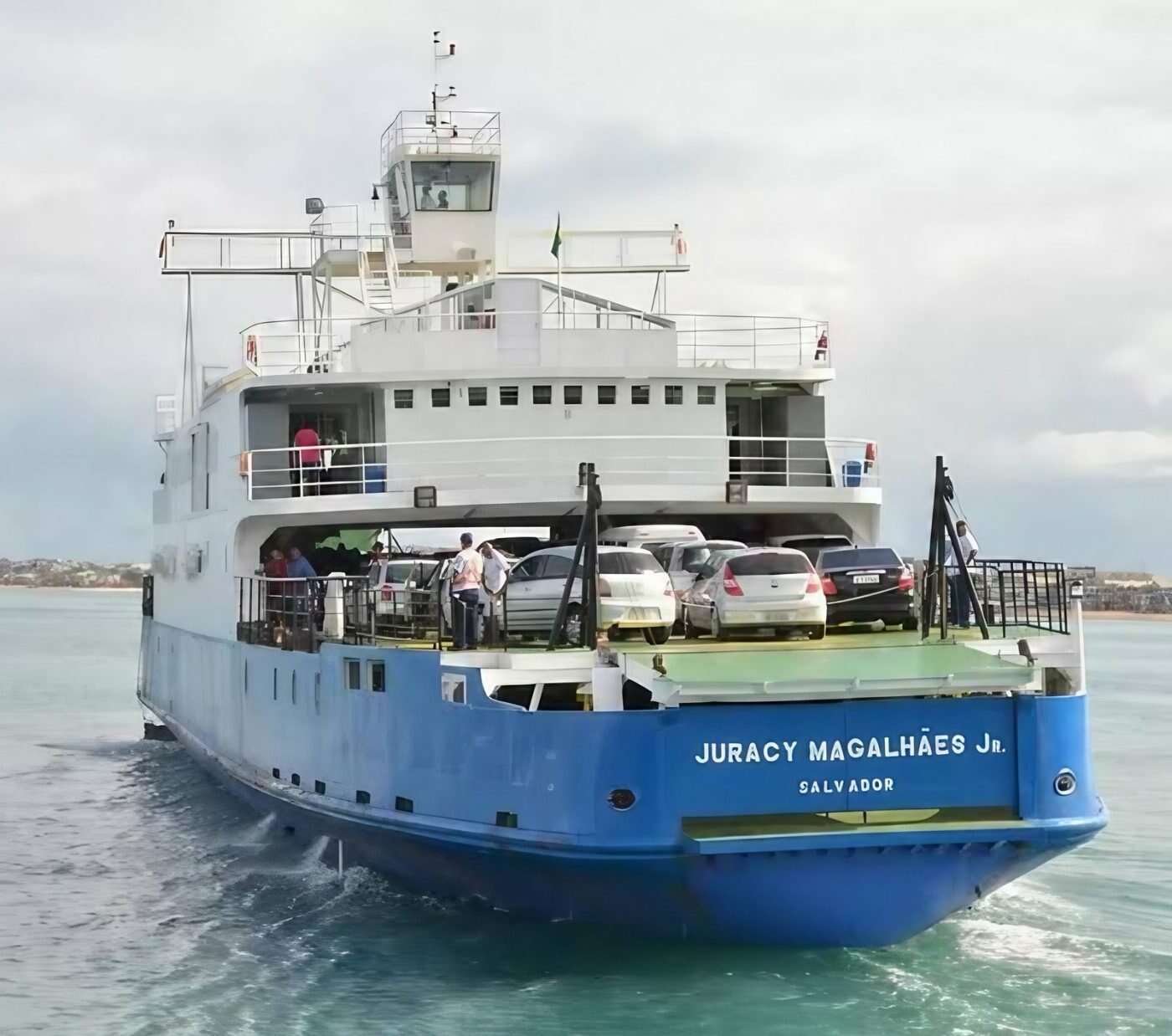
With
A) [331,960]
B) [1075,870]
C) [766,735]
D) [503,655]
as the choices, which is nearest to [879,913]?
[766,735]

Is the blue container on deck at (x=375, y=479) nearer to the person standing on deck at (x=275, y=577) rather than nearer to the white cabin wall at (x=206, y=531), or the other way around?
the person standing on deck at (x=275, y=577)

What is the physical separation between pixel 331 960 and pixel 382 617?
5842 millimetres

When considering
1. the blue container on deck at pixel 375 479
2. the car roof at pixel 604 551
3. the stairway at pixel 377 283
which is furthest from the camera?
the stairway at pixel 377 283

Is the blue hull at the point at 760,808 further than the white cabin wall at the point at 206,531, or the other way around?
the white cabin wall at the point at 206,531

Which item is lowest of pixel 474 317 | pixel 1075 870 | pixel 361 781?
pixel 1075 870

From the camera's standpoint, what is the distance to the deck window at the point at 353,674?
17.7 m

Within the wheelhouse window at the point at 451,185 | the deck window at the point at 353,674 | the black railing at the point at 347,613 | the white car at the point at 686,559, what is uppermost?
the wheelhouse window at the point at 451,185

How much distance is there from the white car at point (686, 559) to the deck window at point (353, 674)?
138 inches

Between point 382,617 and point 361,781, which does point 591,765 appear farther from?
point 382,617

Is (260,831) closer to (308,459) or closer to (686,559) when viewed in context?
(308,459)

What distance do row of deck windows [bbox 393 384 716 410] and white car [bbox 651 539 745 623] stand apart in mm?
3227

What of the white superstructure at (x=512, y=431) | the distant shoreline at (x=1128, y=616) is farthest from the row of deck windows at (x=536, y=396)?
the distant shoreline at (x=1128, y=616)

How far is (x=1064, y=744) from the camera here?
14.9 meters

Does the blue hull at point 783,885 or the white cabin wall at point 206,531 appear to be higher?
the white cabin wall at point 206,531
